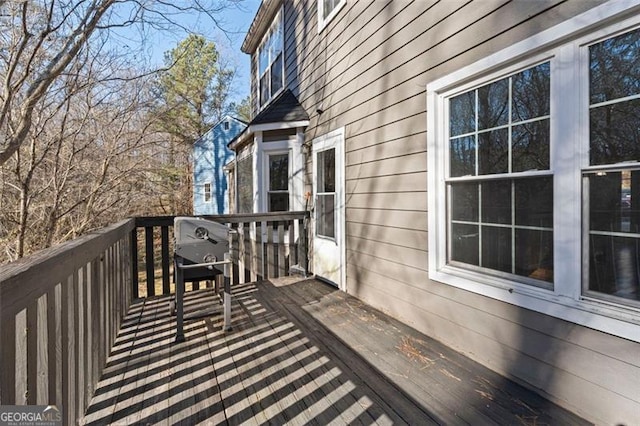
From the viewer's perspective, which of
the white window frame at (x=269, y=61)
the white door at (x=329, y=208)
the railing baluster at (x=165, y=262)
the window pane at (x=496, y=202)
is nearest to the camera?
the window pane at (x=496, y=202)

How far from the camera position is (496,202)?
224 cm

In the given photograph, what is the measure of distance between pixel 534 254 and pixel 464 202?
636 mm

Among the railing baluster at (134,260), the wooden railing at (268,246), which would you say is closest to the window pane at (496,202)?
the wooden railing at (268,246)

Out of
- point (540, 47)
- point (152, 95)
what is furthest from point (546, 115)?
point (152, 95)

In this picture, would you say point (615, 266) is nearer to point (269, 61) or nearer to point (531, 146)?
point (531, 146)

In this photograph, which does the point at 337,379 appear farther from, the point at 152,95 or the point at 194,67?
the point at 194,67

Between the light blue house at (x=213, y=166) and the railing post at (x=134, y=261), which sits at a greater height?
the light blue house at (x=213, y=166)

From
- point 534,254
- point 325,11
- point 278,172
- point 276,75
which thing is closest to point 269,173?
point 278,172

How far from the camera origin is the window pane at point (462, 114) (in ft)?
7.92

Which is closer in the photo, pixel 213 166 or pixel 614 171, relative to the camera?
pixel 614 171

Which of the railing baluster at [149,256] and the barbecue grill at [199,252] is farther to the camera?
the railing baluster at [149,256]

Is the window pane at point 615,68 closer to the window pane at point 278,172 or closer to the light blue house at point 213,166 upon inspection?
the window pane at point 278,172

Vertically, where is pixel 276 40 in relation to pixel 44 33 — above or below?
above

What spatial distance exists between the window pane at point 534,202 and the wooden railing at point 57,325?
2.54 metres
